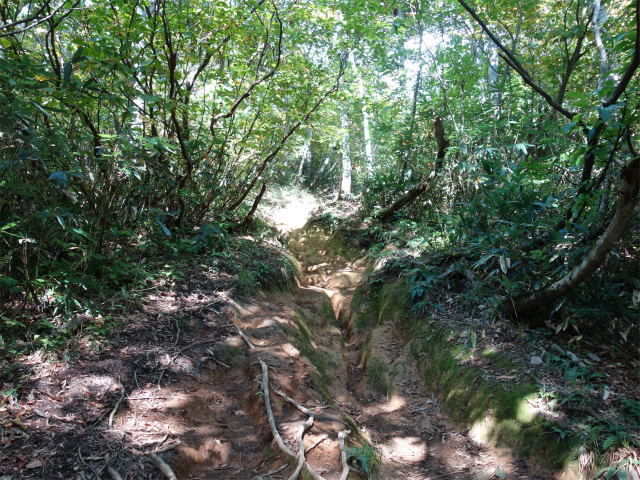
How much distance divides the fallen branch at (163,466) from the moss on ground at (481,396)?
2974 mm

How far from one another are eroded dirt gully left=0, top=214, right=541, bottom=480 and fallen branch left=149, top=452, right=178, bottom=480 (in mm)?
46

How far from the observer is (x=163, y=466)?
249cm

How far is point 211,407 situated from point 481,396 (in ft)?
9.32

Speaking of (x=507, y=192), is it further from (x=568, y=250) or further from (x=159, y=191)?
(x=159, y=191)

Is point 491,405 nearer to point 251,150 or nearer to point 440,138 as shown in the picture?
point 440,138

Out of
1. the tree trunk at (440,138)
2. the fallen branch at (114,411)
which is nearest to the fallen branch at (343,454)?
the fallen branch at (114,411)

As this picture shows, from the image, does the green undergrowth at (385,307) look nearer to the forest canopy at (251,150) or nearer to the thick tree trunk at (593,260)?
the forest canopy at (251,150)

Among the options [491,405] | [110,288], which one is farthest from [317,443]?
[110,288]

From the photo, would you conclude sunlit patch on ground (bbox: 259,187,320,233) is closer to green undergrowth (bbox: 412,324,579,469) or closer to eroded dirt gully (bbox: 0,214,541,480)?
eroded dirt gully (bbox: 0,214,541,480)

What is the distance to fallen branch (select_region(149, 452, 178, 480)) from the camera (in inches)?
96.3

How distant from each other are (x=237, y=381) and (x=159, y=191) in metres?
3.36

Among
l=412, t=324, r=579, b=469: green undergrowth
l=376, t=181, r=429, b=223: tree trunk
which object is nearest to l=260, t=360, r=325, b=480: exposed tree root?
l=412, t=324, r=579, b=469: green undergrowth

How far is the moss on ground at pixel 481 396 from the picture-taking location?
3104 mm

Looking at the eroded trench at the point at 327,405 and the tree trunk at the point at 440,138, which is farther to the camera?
the tree trunk at the point at 440,138
